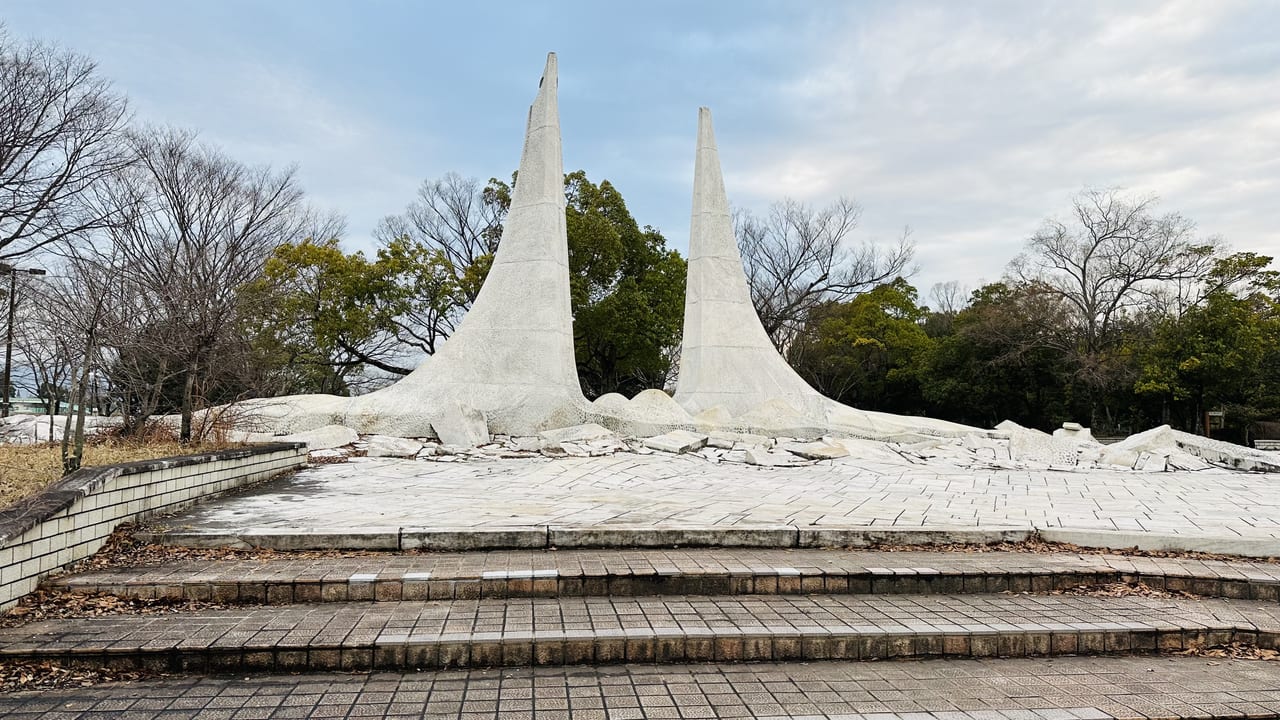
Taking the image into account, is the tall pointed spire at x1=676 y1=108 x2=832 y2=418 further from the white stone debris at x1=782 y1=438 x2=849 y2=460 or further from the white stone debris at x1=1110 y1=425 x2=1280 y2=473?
the white stone debris at x1=1110 y1=425 x2=1280 y2=473

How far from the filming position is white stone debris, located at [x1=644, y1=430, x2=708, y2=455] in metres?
11.0

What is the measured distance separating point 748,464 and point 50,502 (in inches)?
294

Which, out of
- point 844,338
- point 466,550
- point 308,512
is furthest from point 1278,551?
point 844,338

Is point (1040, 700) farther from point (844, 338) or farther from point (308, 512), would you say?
point (844, 338)

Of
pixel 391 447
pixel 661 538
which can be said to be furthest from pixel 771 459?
pixel 661 538

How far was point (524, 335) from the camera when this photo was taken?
557 inches

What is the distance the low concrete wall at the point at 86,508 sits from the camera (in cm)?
361

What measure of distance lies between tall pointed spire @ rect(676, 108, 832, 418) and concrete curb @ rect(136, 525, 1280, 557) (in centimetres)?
1029

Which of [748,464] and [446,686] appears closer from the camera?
[446,686]

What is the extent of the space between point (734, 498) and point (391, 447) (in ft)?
19.2

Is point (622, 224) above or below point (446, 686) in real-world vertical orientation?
above

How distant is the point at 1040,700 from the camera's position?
297cm

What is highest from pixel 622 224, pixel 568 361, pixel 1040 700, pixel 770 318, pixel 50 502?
pixel 622 224

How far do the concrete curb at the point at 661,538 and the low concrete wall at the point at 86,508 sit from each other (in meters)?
0.31
